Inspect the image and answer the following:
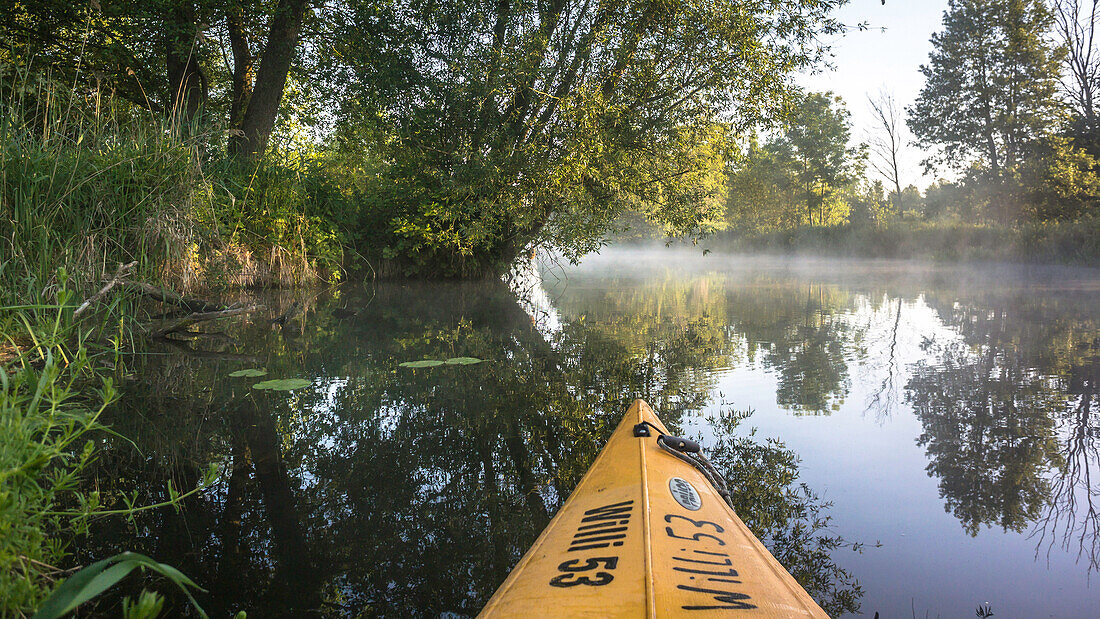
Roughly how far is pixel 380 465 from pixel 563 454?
0.91 meters

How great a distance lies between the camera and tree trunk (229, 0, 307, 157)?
10.9 metres

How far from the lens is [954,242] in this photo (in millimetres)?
21609

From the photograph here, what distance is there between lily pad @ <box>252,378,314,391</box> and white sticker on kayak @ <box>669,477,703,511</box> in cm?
311

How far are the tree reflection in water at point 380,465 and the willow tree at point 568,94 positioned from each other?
5.69 meters

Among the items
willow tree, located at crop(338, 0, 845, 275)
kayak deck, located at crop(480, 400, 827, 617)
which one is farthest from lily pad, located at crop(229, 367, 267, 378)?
willow tree, located at crop(338, 0, 845, 275)

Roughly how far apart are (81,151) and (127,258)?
78 cm

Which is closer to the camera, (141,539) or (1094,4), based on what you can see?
(141,539)

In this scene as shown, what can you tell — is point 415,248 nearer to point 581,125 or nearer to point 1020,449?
point 581,125

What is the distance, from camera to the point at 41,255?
357 centimetres

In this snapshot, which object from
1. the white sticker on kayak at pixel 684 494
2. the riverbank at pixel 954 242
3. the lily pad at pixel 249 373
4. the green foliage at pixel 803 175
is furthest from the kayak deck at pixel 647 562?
the green foliage at pixel 803 175

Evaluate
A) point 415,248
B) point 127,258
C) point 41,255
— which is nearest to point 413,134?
point 415,248

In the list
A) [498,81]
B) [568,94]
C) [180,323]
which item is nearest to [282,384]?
[180,323]

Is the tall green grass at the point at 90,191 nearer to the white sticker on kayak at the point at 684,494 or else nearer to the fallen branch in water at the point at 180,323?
the fallen branch in water at the point at 180,323

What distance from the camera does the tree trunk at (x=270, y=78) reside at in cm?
1087
